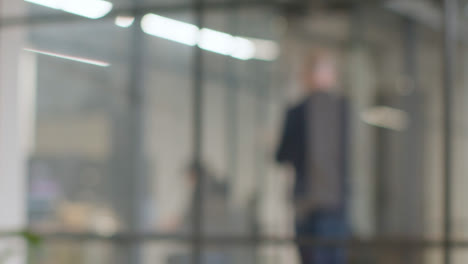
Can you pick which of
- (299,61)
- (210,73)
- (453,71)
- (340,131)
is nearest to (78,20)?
(210,73)

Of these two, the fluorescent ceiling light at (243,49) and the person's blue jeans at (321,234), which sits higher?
the fluorescent ceiling light at (243,49)

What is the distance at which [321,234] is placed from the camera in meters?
4.05

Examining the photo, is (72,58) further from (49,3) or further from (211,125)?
(211,125)

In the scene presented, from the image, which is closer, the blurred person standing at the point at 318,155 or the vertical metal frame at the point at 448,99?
the vertical metal frame at the point at 448,99

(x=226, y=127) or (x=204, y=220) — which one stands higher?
(x=226, y=127)

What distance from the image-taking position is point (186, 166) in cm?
420

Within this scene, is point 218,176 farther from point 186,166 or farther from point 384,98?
point 384,98

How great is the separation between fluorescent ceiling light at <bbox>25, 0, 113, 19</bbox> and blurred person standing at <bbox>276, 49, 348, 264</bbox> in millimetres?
1350

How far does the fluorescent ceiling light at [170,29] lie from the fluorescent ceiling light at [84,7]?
0.27 meters

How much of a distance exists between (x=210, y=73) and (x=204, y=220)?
924 millimetres

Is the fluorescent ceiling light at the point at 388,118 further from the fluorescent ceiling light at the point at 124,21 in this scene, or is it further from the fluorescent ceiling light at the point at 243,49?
the fluorescent ceiling light at the point at 124,21

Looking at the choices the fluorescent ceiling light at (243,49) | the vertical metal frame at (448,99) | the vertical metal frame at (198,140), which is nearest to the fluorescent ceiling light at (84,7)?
the vertical metal frame at (198,140)

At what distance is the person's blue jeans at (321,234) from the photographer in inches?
158

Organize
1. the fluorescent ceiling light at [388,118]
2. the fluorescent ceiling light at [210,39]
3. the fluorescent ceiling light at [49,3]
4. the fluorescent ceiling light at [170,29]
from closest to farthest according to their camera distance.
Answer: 1. the fluorescent ceiling light at [388,118]
2. the fluorescent ceiling light at [210,39]
3. the fluorescent ceiling light at [170,29]
4. the fluorescent ceiling light at [49,3]
